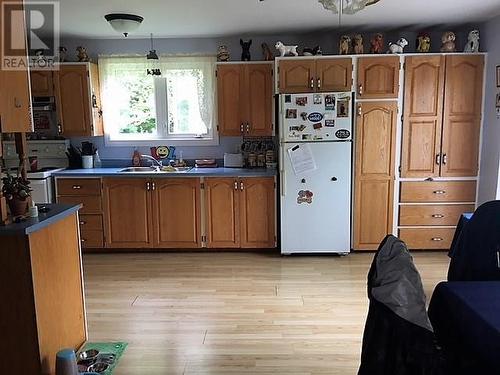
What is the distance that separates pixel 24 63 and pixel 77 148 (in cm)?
286

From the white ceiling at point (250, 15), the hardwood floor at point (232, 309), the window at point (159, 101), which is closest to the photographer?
the hardwood floor at point (232, 309)

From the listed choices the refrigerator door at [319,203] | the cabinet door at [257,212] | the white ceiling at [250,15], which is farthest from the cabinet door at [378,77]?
the cabinet door at [257,212]

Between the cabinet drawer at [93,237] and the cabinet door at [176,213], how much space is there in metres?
0.58

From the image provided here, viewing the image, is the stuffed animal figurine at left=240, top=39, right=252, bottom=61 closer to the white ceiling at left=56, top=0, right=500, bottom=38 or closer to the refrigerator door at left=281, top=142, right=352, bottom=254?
the white ceiling at left=56, top=0, right=500, bottom=38

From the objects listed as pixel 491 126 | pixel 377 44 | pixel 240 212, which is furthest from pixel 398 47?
pixel 240 212

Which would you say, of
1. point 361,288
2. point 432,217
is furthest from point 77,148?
point 432,217

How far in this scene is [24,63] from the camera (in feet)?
7.44

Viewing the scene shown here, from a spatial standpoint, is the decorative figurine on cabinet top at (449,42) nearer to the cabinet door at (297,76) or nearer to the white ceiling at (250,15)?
the white ceiling at (250,15)

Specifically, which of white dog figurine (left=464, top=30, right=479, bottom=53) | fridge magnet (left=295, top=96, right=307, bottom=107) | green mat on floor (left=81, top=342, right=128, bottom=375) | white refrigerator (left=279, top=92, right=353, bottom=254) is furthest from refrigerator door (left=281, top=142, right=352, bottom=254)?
green mat on floor (left=81, top=342, right=128, bottom=375)

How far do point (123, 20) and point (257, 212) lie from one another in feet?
7.22

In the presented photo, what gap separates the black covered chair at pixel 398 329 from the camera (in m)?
1.50

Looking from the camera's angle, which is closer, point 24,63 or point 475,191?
point 24,63

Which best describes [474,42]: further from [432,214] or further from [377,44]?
[432,214]

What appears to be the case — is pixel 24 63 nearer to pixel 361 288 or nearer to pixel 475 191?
pixel 361 288
